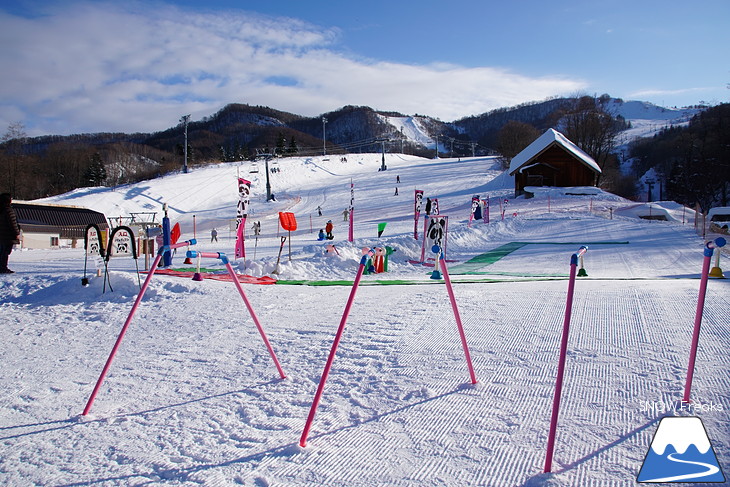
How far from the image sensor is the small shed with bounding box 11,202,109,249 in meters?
29.7

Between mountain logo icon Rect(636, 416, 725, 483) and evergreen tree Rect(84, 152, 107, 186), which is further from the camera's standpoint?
evergreen tree Rect(84, 152, 107, 186)

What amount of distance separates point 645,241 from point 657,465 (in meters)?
19.5

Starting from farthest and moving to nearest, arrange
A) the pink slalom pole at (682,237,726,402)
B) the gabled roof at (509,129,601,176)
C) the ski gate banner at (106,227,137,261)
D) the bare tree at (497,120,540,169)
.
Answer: the bare tree at (497,120,540,169), the gabled roof at (509,129,601,176), the ski gate banner at (106,227,137,261), the pink slalom pole at (682,237,726,402)

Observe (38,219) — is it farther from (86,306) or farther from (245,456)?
(245,456)

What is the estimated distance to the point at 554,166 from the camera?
4941cm

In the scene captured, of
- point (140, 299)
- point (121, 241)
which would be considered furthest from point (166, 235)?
point (140, 299)

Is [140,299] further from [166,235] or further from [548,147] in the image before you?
[548,147]

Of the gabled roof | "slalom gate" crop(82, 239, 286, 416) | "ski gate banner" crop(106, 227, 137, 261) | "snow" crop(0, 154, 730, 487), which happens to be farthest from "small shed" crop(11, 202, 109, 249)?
the gabled roof

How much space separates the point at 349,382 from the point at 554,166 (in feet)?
162

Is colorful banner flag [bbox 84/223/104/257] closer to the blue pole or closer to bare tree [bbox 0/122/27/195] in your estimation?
the blue pole

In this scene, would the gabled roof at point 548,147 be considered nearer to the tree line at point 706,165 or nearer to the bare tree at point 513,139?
the tree line at point 706,165

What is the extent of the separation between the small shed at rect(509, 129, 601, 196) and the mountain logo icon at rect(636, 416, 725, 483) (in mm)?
46837

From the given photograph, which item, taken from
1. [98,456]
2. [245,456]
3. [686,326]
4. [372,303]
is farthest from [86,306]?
[686,326]

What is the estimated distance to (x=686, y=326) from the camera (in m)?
6.05
